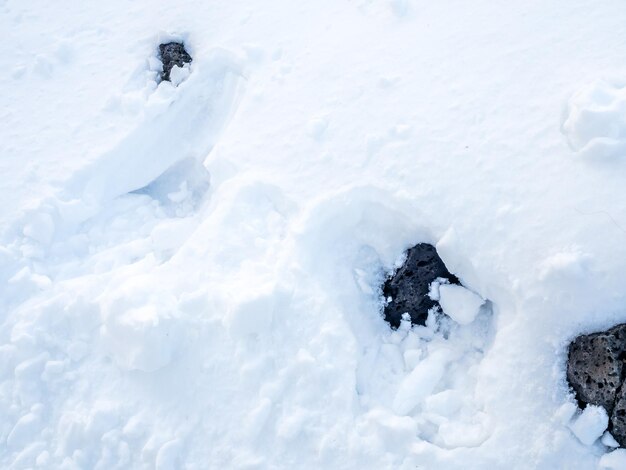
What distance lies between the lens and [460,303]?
10.2 feet

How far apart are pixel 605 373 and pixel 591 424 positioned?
271 millimetres

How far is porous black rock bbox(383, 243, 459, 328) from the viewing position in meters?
3.21

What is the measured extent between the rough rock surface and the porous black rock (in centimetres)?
84

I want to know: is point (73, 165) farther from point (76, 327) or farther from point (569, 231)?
point (569, 231)

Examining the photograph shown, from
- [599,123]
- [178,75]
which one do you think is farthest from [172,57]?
[599,123]

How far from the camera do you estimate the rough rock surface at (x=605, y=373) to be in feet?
8.34

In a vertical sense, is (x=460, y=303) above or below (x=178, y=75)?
below

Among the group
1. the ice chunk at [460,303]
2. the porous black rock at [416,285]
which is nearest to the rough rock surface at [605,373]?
the ice chunk at [460,303]

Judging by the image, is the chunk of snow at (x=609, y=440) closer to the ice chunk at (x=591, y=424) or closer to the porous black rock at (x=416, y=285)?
the ice chunk at (x=591, y=424)

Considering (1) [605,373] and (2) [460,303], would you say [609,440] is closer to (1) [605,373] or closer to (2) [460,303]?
(1) [605,373]

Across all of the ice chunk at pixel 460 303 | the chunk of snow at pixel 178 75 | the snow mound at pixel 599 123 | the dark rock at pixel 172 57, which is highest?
the snow mound at pixel 599 123

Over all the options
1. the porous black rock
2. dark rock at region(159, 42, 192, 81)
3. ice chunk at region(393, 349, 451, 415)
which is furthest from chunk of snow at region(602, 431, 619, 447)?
dark rock at region(159, 42, 192, 81)

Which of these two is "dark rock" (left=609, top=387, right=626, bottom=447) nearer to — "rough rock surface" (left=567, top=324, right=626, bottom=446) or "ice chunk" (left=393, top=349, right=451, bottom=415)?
"rough rock surface" (left=567, top=324, right=626, bottom=446)

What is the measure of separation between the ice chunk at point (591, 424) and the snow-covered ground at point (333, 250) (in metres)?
0.02
